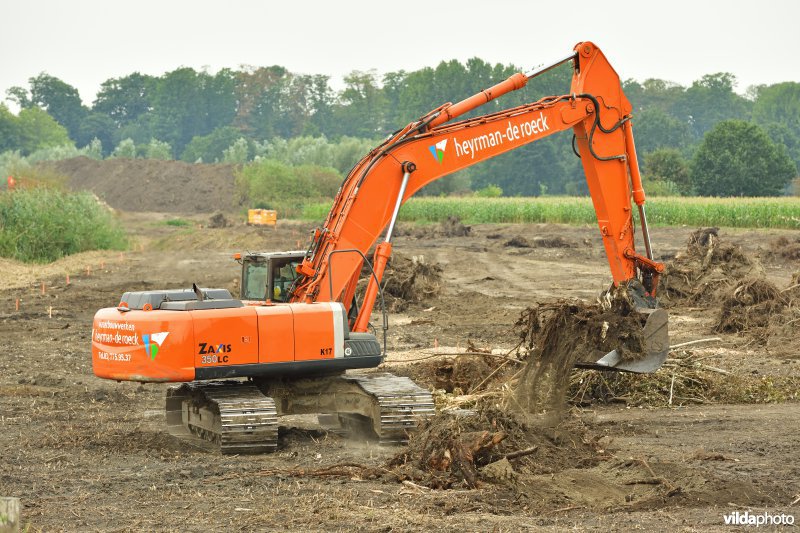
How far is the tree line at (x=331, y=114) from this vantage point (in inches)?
4176

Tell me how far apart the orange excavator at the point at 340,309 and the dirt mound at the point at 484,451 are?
123cm

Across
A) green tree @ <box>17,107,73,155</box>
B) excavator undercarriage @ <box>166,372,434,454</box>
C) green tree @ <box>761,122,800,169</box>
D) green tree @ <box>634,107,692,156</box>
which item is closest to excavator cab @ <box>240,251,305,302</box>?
excavator undercarriage @ <box>166,372,434,454</box>

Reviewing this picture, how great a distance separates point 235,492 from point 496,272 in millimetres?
25856

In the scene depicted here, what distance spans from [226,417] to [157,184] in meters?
76.9

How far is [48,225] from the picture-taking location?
131 ft

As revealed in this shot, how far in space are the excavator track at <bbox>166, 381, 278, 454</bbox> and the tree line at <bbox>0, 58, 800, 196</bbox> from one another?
73.0 m

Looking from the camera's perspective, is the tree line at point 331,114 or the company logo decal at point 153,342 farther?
the tree line at point 331,114

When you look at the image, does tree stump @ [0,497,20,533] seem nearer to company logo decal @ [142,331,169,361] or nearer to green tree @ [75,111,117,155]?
company logo decal @ [142,331,169,361]

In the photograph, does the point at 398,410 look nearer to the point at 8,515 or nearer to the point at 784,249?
the point at 8,515

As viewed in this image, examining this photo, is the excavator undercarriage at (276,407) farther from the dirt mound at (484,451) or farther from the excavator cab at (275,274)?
the excavator cab at (275,274)

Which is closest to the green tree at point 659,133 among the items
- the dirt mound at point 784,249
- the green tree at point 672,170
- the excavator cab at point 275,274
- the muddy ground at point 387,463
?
the green tree at point 672,170

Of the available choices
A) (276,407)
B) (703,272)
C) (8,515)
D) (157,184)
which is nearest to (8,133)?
(157,184)

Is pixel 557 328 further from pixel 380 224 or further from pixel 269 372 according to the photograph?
pixel 269 372

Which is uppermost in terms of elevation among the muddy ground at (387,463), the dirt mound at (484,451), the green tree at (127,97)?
the green tree at (127,97)
